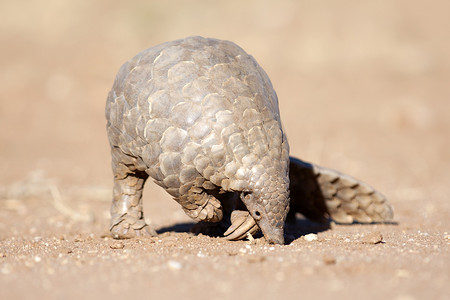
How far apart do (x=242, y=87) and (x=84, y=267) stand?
6.57ft

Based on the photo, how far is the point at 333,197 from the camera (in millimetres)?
6242

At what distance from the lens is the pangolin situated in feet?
14.6

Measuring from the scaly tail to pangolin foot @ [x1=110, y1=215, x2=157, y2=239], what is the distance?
1.74 m

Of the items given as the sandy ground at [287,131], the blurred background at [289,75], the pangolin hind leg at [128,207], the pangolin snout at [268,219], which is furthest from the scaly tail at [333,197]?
the blurred background at [289,75]

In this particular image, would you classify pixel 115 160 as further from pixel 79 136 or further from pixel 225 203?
pixel 79 136

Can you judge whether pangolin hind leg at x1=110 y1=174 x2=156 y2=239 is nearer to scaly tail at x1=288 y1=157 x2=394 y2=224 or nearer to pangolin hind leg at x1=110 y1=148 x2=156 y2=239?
pangolin hind leg at x1=110 y1=148 x2=156 y2=239

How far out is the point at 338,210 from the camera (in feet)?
20.6

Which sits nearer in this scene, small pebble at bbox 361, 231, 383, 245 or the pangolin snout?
the pangolin snout

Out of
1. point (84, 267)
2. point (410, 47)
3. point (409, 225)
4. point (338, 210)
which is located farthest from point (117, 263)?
point (410, 47)

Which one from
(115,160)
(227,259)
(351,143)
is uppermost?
(115,160)

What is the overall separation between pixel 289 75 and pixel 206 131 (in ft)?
48.4

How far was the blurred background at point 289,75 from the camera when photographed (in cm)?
1238

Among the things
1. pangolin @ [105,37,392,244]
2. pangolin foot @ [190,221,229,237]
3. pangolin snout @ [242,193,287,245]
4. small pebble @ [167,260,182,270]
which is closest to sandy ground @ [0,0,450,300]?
small pebble @ [167,260,182,270]

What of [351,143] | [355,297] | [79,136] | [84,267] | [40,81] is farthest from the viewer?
[40,81]
